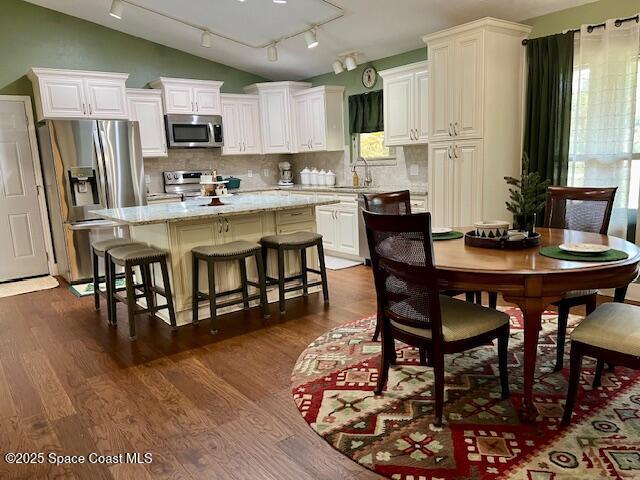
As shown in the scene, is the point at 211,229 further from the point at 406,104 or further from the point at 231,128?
the point at 231,128

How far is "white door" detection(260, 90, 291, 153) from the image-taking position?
674 centimetres

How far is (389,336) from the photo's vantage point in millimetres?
2436

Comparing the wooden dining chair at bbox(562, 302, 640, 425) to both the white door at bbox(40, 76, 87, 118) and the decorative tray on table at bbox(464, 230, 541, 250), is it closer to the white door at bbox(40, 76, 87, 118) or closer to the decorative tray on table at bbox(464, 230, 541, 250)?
the decorative tray on table at bbox(464, 230, 541, 250)

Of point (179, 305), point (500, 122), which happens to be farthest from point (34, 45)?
point (500, 122)

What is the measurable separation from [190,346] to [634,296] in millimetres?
3553

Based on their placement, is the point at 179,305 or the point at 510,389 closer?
the point at 510,389

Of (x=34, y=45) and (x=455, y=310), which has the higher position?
(x=34, y=45)

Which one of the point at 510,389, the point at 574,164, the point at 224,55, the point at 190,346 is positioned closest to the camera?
the point at 510,389

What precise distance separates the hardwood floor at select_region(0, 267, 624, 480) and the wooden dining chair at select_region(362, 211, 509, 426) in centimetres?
62

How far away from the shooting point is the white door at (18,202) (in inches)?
209

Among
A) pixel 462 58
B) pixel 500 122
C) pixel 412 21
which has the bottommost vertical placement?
pixel 500 122

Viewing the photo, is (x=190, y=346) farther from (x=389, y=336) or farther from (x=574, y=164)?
(x=574, y=164)

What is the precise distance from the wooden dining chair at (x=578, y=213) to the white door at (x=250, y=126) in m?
4.61

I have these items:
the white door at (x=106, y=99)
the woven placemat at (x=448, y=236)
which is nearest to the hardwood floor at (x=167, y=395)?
the woven placemat at (x=448, y=236)
